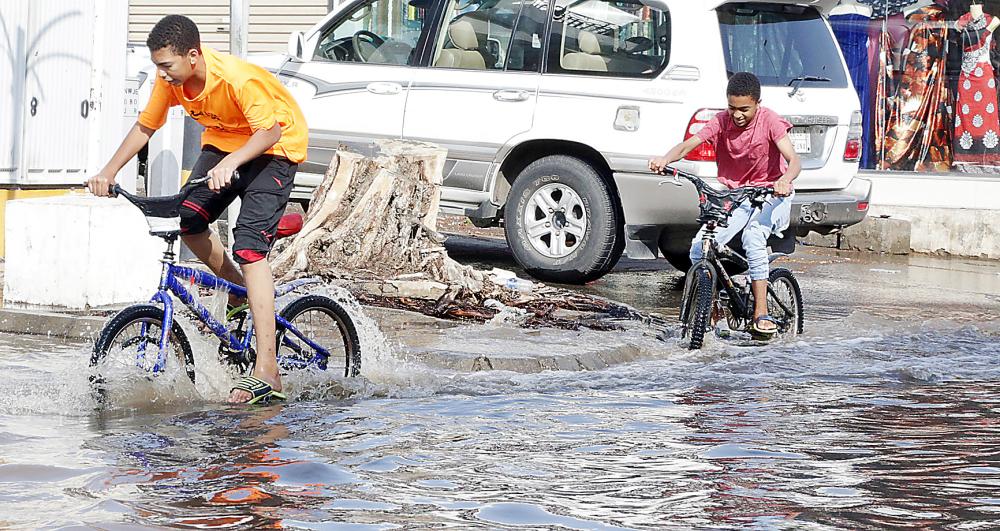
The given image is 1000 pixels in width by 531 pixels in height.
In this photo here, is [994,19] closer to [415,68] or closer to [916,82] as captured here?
[916,82]

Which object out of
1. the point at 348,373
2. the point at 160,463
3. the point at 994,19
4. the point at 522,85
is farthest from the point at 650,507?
the point at 994,19

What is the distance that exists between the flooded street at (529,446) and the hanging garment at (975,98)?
811 centimetres

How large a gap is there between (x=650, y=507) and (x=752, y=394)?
8.53 feet

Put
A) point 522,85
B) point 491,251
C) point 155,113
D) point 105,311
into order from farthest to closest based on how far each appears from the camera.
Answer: point 491,251
point 522,85
point 105,311
point 155,113

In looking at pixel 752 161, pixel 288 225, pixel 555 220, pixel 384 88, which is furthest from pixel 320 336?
pixel 384 88

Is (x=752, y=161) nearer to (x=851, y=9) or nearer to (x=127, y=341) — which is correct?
(x=127, y=341)

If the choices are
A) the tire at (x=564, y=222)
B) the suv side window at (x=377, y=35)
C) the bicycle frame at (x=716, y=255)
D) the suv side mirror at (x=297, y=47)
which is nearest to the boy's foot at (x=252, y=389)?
A: the bicycle frame at (x=716, y=255)

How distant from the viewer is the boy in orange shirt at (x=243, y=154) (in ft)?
21.8

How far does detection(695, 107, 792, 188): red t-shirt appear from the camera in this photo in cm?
951

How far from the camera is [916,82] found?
681 inches

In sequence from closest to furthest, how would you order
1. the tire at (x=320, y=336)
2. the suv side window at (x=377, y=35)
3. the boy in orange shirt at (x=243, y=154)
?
the boy in orange shirt at (x=243, y=154) < the tire at (x=320, y=336) < the suv side window at (x=377, y=35)

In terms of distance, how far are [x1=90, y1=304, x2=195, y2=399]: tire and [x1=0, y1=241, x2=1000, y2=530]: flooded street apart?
118 mm

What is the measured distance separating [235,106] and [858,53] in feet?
39.5

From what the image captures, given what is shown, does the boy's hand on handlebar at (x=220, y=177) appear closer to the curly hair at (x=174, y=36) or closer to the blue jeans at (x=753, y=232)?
the curly hair at (x=174, y=36)
